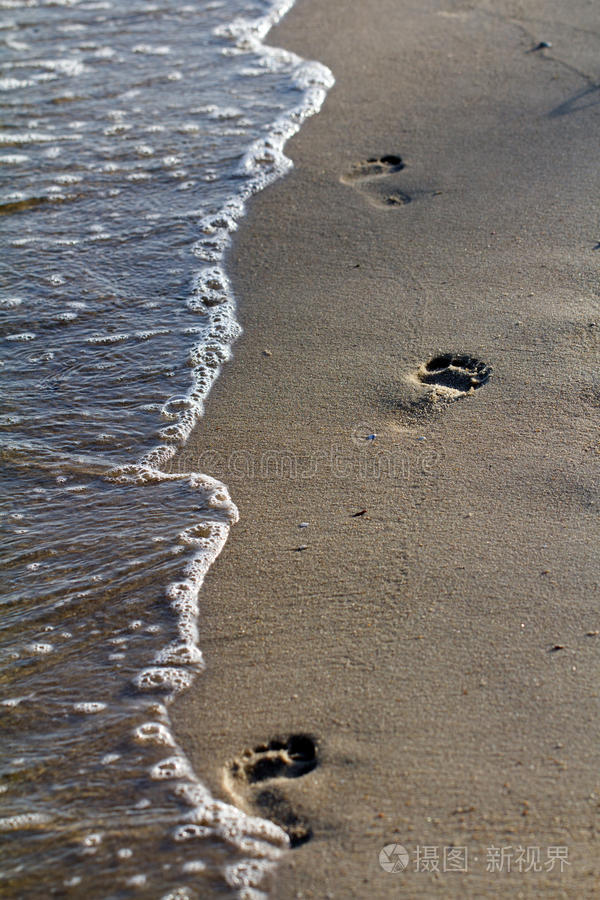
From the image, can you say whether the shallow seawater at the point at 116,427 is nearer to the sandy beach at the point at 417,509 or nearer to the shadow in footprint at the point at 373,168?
the sandy beach at the point at 417,509

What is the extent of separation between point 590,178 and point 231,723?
322cm

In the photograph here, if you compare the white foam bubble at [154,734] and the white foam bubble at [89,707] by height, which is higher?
the white foam bubble at [89,707]

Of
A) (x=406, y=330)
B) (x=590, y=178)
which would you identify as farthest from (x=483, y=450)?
(x=590, y=178)

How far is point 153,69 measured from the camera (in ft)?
18.9

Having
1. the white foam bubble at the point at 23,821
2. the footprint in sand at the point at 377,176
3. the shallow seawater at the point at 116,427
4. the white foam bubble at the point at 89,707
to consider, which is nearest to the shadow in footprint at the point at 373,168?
the footprint in sand at the point at 377,176

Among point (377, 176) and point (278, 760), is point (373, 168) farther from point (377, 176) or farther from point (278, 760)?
point (278, 760)

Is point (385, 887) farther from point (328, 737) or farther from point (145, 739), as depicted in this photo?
point (145, 739)

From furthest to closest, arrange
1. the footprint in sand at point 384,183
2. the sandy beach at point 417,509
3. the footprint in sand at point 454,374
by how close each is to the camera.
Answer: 1. the footprint in sand at point 384,183
2. the footprint in sand at point 454,374
3. the sandy beach at point 417,509

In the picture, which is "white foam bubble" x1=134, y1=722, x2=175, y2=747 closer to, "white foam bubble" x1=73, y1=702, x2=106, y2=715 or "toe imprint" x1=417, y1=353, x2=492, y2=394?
"white foam bubble" x1=73, y1=702, x2=106, y2=715

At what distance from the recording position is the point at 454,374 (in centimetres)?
300

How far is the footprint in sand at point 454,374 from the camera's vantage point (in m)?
2.95

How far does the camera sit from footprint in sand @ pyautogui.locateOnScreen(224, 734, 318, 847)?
1823 mm

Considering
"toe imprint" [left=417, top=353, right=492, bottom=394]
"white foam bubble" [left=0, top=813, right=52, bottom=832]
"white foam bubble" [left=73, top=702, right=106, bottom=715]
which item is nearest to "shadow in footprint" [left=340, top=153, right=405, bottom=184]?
"toe imprint" [left=417, top=353, right=492, bottom=394]

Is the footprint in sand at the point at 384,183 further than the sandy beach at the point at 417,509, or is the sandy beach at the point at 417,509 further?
Result: the footprint in sand at the point at 384,183
